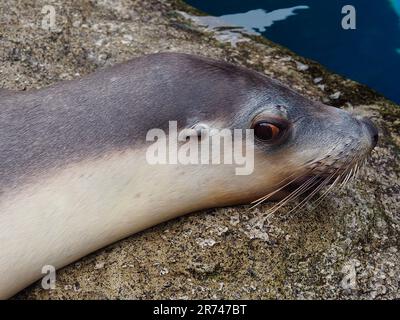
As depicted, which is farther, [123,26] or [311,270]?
[123,26]

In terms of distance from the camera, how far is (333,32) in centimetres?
565

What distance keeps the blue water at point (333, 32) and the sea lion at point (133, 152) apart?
215cm

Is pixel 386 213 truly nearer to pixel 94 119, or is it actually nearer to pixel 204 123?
pixel 204 123

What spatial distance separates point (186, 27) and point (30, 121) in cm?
209

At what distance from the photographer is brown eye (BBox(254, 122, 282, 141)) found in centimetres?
321

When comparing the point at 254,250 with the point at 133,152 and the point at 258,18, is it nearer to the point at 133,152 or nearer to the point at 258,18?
the point at 133,152

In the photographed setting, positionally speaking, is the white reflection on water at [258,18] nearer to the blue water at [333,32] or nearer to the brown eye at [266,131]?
the blue water at [333,32]

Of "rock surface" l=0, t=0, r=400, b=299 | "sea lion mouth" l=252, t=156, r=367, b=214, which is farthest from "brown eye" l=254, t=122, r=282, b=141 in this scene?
"rock surface" l=0, t=0, r=400, b=299

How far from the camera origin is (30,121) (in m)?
3.15

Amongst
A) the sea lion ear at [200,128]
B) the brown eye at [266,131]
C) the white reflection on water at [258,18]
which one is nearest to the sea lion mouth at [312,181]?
the brown eye at [266,131]

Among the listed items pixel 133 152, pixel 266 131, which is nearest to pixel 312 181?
pixel 266 131
